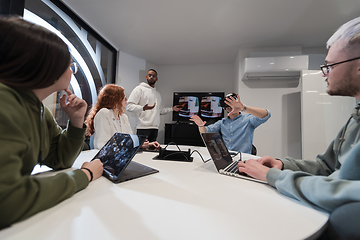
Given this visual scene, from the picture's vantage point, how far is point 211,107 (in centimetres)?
408

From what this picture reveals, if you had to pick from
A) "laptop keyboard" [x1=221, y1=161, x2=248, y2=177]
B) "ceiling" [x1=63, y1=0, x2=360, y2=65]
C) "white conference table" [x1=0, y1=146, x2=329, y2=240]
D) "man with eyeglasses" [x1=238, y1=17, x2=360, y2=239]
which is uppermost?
"ceiling" [x1=63, y1=0, x2=360, y2=65]

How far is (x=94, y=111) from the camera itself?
181cm

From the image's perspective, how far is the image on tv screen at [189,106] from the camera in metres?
4.18

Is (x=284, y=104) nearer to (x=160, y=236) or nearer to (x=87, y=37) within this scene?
(x=160, y=236)

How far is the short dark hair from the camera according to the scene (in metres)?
0.44

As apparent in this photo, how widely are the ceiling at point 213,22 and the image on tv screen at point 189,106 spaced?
1.20m

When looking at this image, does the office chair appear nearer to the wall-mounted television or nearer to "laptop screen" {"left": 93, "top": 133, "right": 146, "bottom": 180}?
"laptop screen" {"left": 93, "top": 133, "right": 146, "bottom": 180}

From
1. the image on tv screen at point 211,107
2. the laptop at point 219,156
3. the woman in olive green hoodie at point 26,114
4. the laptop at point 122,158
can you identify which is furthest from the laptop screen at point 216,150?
the image on tv screen at point 211,107

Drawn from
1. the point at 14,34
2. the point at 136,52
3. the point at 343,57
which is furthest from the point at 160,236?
the point at 136,52

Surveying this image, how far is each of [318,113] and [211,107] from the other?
207 centimetres

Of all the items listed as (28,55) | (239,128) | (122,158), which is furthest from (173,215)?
(239,128)

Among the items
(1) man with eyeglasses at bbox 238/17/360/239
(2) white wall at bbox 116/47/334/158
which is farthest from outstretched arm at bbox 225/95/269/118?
(2) white wall at bbox 116/47/334/158

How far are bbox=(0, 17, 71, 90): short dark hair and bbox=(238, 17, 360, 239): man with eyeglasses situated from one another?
90 centimetres

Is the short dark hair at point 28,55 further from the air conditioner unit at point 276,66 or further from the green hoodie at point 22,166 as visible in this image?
the air conditioner unit at point 276,66
